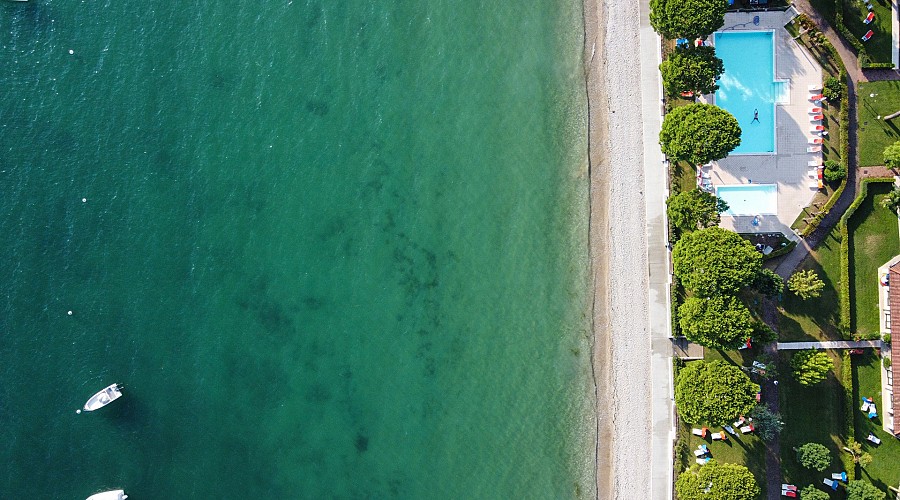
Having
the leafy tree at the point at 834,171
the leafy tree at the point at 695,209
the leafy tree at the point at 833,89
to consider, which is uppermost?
the leafy tree at the point at 833,89

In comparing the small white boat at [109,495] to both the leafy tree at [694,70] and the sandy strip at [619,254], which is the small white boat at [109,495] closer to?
the sandy strip at [619,254]

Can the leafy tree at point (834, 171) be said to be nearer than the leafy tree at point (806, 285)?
No

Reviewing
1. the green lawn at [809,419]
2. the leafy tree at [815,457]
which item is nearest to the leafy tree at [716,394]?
the green lawn at [809,419]

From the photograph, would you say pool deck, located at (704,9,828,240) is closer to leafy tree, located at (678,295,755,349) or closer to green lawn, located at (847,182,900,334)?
green lawn, located at (847,182,900,334)

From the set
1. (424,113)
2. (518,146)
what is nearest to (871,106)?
(518,146)

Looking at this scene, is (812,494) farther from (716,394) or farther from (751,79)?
(751,79)

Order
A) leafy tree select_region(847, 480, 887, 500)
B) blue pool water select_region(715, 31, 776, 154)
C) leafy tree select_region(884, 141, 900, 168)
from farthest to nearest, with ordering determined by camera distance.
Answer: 1. blue pool water select_region(715, 31, 776, 154)
2. leafy tree select_region(847, 480, 887, 500)
3. leafy tree select_region(884, 141, 900, 168)

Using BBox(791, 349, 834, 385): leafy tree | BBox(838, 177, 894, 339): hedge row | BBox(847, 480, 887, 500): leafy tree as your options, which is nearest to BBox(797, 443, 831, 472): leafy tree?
BBox(847, 480, 887, 500): leafy tree
